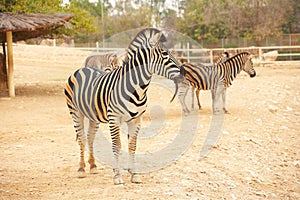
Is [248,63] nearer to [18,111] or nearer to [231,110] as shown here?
[231,110]

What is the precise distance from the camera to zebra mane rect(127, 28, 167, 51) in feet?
18.3

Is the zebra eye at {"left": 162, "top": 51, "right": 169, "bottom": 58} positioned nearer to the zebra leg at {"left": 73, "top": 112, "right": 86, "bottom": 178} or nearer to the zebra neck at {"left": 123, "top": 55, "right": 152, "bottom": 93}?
the zebra neck at {"left": 123, "top": 55, "right": 152, "bottom": 93}

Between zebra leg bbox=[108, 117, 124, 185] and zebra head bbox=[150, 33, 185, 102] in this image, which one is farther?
zebra leg bbox=[108, 117, 124, 185]

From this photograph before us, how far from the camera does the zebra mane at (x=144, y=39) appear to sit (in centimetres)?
557

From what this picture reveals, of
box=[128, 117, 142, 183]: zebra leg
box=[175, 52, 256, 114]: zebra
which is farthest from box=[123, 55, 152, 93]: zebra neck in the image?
box=[175, 52, 256, 114]: zebra

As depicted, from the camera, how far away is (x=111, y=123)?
5.54 m

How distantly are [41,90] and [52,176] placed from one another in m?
10.8

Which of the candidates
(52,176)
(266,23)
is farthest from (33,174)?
(266,23)

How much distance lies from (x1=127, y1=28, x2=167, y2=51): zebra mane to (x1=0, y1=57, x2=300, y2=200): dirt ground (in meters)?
1.71

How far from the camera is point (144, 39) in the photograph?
5.61 m

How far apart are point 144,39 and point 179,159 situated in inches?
91.6

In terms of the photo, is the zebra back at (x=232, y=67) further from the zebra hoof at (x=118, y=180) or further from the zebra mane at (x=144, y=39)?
the zebra hoof at (x=118, y=180)

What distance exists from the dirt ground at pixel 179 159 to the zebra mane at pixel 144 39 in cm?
171

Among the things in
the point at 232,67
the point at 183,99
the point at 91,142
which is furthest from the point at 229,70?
the point at 91,142
